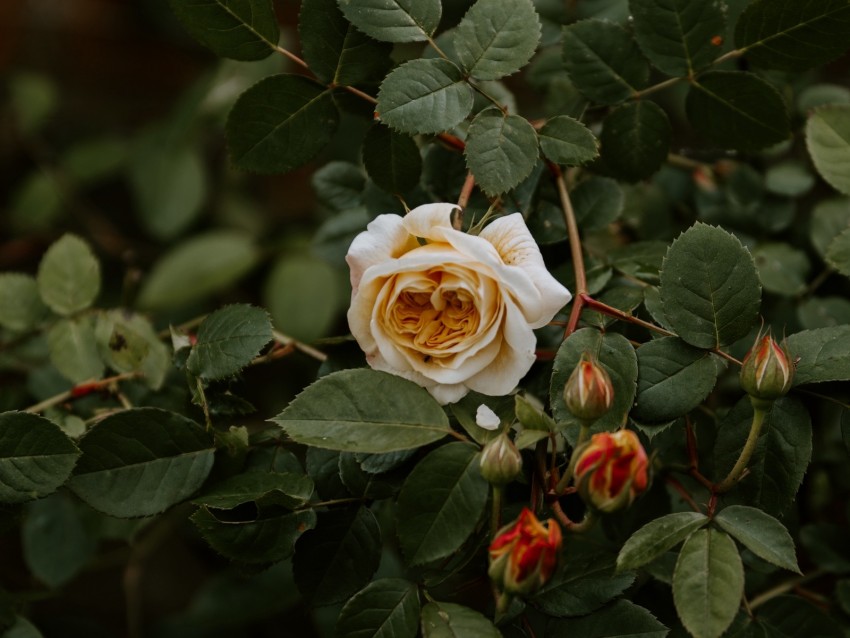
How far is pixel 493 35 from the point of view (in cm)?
61

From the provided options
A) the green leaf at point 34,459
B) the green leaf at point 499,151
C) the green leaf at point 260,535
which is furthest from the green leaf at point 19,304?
the green leaf at point 499,151

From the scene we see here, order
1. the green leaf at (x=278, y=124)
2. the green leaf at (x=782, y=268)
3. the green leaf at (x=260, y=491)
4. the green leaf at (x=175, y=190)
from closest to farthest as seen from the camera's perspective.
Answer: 1. the green leaf at (x=260, y=491)
2. the green leaf at (x=278, y=124)
3. the green leaf at (x=782, y=268)
4. the green leaf at (x=175, y=190)

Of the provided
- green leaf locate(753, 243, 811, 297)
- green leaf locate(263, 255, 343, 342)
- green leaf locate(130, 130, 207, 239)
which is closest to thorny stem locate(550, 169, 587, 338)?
green leaf locate(753, 243, 811, 297)

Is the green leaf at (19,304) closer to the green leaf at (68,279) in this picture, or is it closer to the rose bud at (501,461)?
the green leaf at (68,279)

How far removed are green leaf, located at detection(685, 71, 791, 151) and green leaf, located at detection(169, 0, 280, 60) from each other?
0.34 meters

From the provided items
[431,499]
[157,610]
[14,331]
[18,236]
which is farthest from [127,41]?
[431,499]

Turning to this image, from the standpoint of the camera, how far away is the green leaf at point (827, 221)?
80 centimetres

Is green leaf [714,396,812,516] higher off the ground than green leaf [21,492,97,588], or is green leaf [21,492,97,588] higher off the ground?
green leaf [714,396,812,516]

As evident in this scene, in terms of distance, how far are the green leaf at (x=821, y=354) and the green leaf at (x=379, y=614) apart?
288 millimetres

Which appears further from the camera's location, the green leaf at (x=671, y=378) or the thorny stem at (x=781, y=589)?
the thorny stem at (x=781, y=589)

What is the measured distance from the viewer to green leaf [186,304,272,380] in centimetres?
61

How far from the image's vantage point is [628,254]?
693 millimetres

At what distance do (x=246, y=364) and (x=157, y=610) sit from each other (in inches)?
46.7

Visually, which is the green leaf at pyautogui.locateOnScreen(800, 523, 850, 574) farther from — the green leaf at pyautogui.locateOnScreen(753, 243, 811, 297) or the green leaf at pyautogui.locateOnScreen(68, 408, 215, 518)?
the green leaf at pyautogui.locateOnScreen(68, 408, 215, 518)
